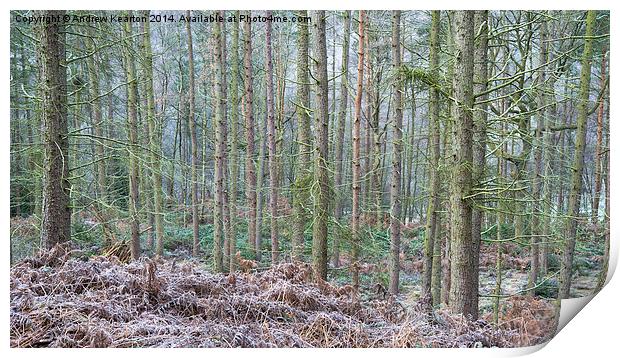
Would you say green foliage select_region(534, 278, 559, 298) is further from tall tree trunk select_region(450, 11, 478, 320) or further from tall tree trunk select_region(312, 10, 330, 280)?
tall tree trunk select_region(312, 10, 330, 280)

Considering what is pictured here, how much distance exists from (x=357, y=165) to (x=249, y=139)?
1.50 meters

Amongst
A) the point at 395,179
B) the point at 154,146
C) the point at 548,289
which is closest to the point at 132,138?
the point at 154,146

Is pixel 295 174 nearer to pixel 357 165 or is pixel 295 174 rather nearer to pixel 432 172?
pixel 357 165

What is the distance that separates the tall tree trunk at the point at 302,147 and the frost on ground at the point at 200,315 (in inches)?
31.1

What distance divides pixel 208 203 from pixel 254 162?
2.27 ft

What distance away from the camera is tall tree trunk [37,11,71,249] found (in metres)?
4.10

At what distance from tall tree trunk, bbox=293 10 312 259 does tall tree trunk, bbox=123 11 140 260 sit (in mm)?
1374

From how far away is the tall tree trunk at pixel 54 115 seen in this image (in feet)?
13.5

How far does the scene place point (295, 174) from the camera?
518 cm

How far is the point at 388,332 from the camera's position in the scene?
13.1 ft

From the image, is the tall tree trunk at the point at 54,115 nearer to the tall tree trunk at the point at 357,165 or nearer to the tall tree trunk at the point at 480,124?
the tall tree trunk at the point at 357,165

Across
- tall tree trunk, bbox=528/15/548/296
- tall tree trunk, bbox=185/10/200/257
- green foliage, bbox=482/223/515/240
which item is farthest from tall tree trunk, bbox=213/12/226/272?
tall tree trunk, bbox=528/15/548/296
